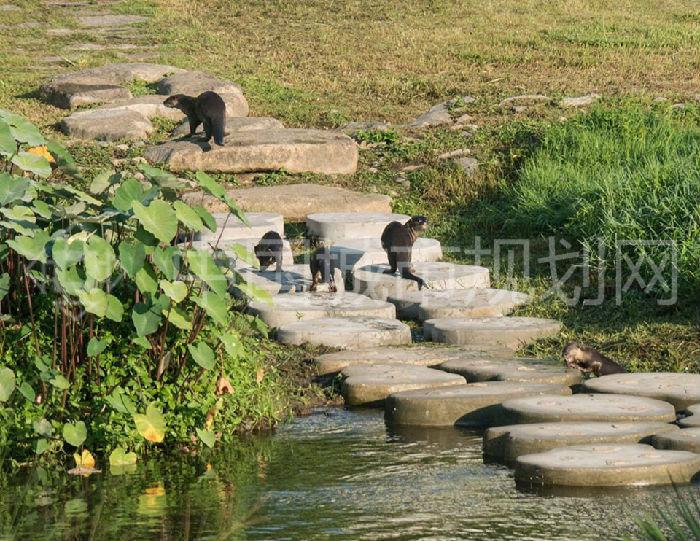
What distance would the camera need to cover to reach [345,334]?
26.9 ft

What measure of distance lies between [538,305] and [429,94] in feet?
24.9

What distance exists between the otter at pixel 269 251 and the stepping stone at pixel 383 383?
2150 millimetres

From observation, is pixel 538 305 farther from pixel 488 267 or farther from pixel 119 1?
pixel 119 1

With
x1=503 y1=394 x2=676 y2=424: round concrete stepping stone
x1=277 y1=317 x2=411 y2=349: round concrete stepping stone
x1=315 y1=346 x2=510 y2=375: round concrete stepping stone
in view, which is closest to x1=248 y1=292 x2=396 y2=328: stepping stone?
x1=277 y1=317 x2=411 y2=349: round concrete stepping stone

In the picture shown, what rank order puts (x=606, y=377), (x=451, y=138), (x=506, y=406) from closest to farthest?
(x=506, y=406) → (x=606, y=377) → (x=451, y=138)

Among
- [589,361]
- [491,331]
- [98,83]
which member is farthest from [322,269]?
[98,83]

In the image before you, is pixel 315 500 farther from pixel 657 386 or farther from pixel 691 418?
pixel 657 386

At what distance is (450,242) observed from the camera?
35.9 ft

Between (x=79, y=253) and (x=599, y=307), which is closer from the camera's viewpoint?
(x=79, y=253)

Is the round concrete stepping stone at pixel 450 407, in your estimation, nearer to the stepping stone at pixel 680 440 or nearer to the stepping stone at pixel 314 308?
the stepping stone at pixel 680 440

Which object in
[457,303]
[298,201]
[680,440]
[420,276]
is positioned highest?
[298,201]

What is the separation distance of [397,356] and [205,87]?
27.0ft

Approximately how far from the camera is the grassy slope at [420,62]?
40.9ft

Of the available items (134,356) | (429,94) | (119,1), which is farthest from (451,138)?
(119,1)
